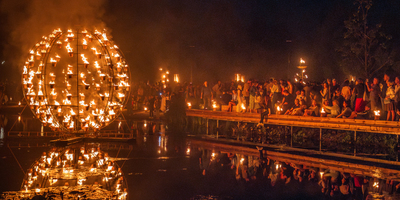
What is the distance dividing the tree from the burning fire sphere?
52.4 ft

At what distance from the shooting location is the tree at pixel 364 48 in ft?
77.6

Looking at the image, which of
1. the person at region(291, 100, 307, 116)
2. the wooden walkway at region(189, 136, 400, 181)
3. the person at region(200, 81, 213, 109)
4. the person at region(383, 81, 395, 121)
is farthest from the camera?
the person at region(200, 81, 213, 109)

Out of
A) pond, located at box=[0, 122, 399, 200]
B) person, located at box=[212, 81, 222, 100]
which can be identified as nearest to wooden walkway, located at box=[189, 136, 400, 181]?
pond, located at box=[0, 122, 399, 200]

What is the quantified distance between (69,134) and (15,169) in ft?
16.4

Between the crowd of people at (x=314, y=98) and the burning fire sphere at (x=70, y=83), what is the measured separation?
6.36 m

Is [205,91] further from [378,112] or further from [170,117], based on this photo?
[378,112]

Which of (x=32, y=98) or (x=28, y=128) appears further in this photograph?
(x=28, y=128)

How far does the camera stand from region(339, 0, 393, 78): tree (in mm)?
23641

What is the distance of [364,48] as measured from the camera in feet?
81.1

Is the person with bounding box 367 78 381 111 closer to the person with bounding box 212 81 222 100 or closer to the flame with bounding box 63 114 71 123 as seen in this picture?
the person with bounding box 212 81 222 100

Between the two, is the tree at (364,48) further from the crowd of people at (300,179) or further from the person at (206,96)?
the crowd of people at (300,179)

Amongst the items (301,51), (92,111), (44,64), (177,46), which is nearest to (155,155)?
(92,111)

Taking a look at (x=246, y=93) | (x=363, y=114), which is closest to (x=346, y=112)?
(x=363, y=114)

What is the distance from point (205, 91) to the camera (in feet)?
75.0
